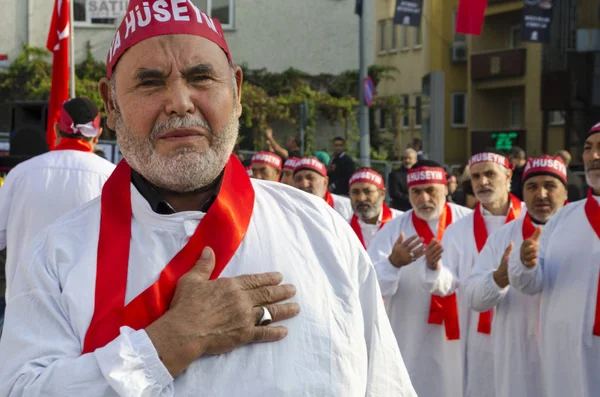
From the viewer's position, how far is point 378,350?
9.66 ft

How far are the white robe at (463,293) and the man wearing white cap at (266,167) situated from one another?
3.93 meters

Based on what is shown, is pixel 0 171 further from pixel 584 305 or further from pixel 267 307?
pixel 267 307

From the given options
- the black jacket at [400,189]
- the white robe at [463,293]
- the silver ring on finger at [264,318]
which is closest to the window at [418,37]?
the black jacket at [400,189]

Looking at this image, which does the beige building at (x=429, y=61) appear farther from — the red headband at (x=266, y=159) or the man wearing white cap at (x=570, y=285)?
the man wearing white cap at (x=570, y=285)

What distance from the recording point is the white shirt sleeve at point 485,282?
25.6 feet

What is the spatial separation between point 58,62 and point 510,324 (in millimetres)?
4573

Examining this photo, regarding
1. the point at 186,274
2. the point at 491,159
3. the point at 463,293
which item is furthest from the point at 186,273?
the point at 491,159

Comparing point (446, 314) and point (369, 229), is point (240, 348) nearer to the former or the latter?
point (446, 314)

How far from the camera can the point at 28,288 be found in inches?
108

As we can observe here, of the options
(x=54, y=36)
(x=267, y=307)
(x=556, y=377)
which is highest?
(x=54, y=36)

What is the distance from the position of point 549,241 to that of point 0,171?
5049 mm

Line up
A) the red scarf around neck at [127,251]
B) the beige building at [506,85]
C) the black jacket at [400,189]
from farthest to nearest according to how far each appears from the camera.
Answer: the beige building at [506,85], the black jacket at [400,189], the red scarf around neck at [127,251]

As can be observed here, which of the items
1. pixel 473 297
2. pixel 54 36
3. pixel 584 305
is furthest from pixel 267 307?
pixel 54 36

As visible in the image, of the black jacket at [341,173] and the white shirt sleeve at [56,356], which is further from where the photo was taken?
the black jacket at [341,173]
